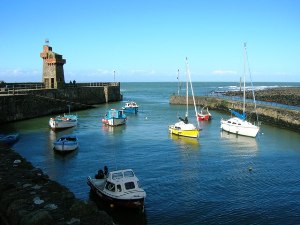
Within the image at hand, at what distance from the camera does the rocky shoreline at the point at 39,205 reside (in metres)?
11.0

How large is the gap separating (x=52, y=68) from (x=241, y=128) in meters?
43.6

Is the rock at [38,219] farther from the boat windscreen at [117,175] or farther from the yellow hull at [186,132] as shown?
the yellow hull at [186,132]

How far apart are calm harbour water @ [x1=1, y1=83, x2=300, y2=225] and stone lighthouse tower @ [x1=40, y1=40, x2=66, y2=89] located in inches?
984

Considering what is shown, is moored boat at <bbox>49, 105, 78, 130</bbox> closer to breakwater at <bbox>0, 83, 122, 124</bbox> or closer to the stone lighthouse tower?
breakwater at <bbox>0, 83, 122, 124</bbox>

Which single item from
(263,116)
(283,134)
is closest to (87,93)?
(263,116)

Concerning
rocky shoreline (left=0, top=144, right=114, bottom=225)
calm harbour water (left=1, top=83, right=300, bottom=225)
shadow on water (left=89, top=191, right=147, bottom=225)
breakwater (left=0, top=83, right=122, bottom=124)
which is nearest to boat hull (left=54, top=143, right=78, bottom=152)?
calm harbour water (left=1, top=83, right=300, bottom=225)

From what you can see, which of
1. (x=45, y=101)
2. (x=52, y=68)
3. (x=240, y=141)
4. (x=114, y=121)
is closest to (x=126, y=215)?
(x=240, y=141)

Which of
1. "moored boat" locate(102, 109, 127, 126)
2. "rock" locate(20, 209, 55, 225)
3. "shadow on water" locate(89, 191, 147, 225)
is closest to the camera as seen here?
"rock" locate(20, 209, 55, 225)

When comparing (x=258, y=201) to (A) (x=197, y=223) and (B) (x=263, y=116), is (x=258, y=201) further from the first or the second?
(B) (x=263, y=116)

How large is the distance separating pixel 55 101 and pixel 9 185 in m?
53.5

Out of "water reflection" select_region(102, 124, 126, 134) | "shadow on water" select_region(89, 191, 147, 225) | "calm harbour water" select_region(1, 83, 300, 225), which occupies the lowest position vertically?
"shadow on water" select_region(89, 191, 147, 225)

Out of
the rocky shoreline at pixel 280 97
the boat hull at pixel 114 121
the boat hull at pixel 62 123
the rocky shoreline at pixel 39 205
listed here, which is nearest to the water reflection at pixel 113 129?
the boat hull at pixel 114 121

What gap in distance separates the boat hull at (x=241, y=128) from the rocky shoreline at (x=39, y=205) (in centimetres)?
3134

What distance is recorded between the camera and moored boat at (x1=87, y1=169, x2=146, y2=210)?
61.5ft
